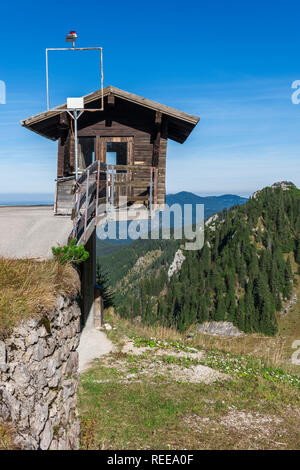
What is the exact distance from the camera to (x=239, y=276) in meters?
141

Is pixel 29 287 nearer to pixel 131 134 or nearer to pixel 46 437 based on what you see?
pixel 46 437

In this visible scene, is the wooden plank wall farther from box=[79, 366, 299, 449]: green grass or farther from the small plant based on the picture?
box=[79, 366, 299, 449]: green grass

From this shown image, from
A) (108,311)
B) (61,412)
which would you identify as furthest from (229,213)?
(61,412)

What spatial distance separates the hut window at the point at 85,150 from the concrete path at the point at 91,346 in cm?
822

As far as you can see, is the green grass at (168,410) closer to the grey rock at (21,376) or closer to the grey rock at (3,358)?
the grey rock at (21,376)

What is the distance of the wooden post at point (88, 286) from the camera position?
599 inches

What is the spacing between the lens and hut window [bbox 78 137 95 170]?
684 inches

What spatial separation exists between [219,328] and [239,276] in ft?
81.1

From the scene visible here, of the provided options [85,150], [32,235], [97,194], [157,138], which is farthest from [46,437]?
[85,150]

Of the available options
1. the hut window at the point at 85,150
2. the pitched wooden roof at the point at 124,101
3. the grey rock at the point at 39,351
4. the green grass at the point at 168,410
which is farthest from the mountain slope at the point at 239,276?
the grey rock at the point at 39,351

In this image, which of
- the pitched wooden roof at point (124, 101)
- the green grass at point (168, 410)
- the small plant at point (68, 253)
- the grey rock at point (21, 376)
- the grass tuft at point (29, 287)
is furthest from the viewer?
the pitched wooden roof at point (124, 101)

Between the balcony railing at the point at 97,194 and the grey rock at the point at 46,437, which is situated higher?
the balcony railing at the point at 97,194

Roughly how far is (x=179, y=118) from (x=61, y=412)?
497 inches

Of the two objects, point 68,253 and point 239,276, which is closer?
point 68,253
